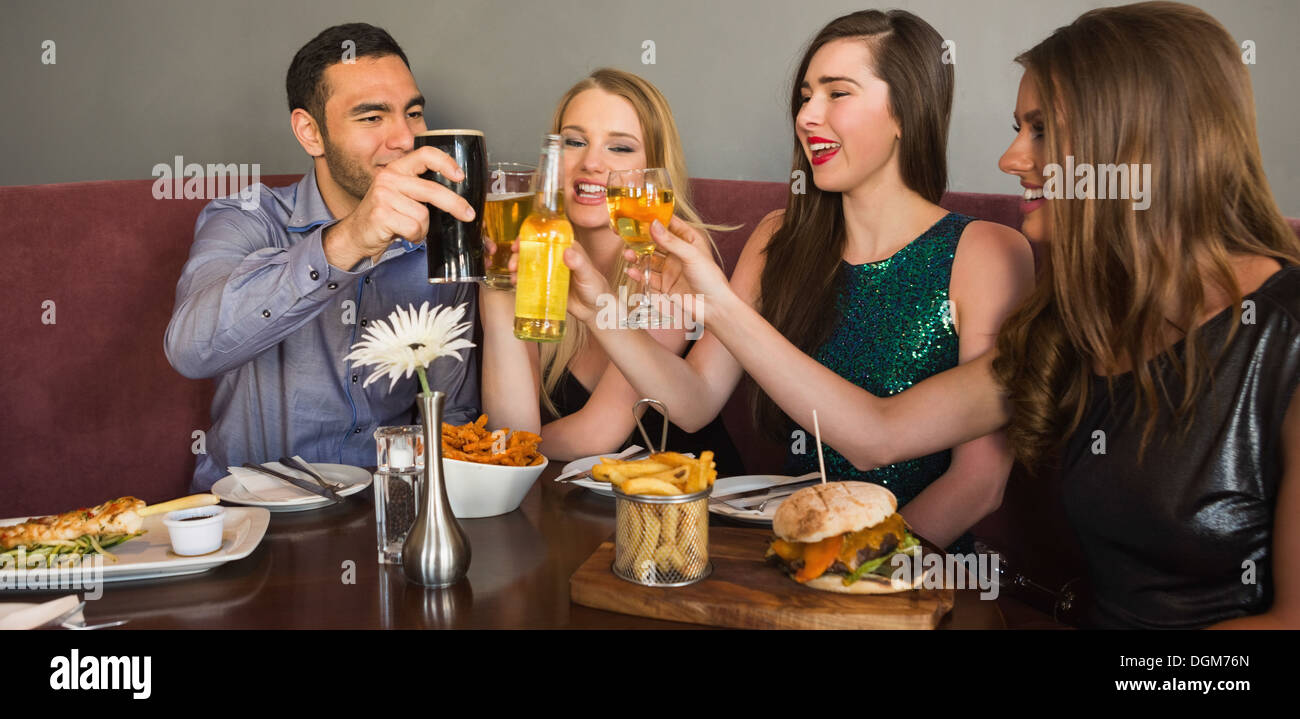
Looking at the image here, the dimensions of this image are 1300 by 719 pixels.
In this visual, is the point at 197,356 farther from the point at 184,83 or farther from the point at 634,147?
the point at 184,83

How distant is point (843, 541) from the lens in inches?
43.1

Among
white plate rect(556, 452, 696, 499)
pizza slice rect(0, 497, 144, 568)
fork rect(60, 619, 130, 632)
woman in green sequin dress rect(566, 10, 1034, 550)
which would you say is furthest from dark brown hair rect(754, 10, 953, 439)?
fork rect(60, 619, 130, 632)

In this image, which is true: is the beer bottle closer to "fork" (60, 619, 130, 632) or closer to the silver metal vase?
the silver metal vase

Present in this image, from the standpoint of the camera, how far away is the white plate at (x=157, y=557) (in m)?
→ 1.15

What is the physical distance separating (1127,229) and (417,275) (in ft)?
5.32

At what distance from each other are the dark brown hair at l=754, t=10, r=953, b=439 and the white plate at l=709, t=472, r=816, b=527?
1.76ft

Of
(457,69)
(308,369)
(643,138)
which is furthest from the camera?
(457,69)

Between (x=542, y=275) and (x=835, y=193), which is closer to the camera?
(x=542, y=275)

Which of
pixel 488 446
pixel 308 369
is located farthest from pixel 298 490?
pixel 308 369

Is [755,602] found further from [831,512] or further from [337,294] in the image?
[337,294]

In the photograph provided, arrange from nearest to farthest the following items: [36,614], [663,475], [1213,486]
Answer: [36,614], [663,475], [1213,486]

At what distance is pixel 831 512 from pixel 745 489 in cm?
46

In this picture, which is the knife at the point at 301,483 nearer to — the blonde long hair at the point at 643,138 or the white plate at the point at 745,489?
the white plate at the point at 745,489
